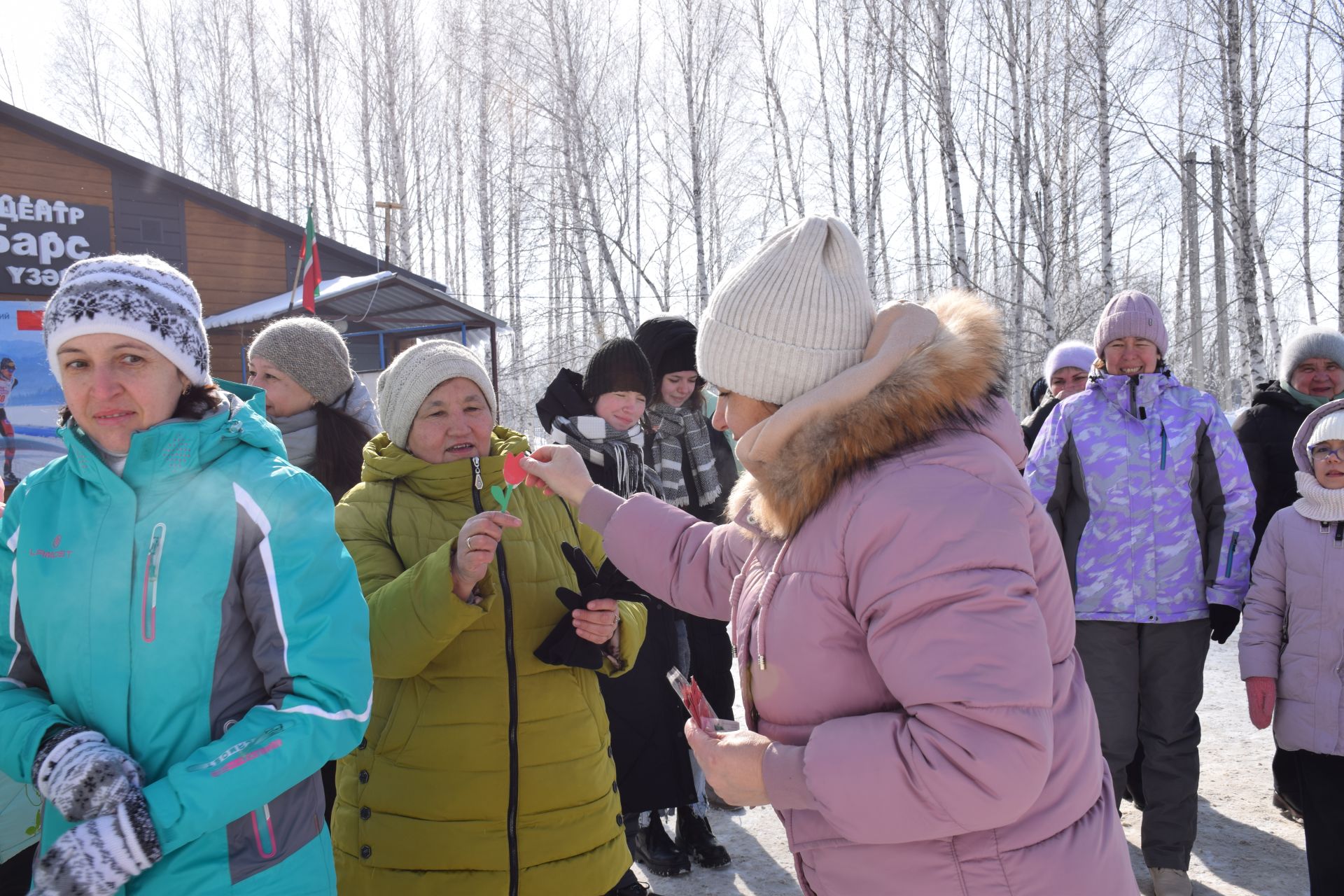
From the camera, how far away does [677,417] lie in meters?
4.69

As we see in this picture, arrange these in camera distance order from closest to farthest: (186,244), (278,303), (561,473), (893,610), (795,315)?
1. (893,610)
2. (795,315)
3. (561,473)
4. (278,303)
5. (186,244)

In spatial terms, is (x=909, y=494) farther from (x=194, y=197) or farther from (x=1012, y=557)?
(x=194, y=197)

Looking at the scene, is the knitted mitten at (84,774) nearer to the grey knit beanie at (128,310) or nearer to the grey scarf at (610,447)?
the grey knit beanie at (128,310)

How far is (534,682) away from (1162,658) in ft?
9.19

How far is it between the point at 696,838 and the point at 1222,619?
7.87ft

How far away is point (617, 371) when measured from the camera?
4.11m

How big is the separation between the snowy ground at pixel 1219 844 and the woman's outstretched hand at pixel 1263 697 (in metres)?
0.70

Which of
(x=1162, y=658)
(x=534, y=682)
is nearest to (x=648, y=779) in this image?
(x=534, y=682)

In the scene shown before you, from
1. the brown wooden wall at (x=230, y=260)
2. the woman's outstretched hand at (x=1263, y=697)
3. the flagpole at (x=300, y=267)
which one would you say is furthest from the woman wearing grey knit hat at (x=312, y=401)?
the brown wooden wall at (x=230, y=260)

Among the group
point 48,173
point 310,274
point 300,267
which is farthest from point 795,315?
point 48,173

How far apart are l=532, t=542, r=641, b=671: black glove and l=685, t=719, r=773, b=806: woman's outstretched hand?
2.62ft

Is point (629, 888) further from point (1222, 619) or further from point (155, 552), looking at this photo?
point (1222, 619)

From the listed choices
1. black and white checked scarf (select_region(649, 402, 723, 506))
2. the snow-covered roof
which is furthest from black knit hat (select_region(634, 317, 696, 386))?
the snow-covered roof

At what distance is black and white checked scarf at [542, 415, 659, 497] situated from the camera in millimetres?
3906
